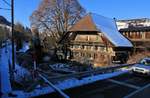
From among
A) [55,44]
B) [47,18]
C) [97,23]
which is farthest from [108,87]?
[47,18]

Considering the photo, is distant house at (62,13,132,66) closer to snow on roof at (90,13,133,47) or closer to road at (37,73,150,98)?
snow on roof at (90,13,133,47)

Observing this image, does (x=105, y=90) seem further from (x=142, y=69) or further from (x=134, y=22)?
(x=134, y=22)

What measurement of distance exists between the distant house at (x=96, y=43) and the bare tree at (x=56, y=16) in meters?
6.80

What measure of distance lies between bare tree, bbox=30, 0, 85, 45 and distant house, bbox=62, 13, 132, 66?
6.80 meters

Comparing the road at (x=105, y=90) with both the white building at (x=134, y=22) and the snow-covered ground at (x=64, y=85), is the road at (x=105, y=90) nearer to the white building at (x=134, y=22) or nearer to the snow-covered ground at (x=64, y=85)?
the snow-covered ground at (x=64, y=85)

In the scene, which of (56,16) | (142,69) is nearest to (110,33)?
(56,16)

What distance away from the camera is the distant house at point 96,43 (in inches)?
1778

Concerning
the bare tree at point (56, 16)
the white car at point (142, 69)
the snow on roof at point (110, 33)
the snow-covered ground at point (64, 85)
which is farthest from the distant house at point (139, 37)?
the snow-covered ground at point (64, 85)

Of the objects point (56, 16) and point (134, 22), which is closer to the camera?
point (56, 16)

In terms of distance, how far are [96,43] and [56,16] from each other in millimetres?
15016

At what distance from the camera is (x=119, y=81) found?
18156 millimetres

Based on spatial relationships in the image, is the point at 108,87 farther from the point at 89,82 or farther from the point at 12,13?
the point at 12,13

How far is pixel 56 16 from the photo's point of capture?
5931 centimetres

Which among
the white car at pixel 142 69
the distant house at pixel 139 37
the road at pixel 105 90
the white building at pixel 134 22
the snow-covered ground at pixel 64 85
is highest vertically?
the white building at pixel 134 22
